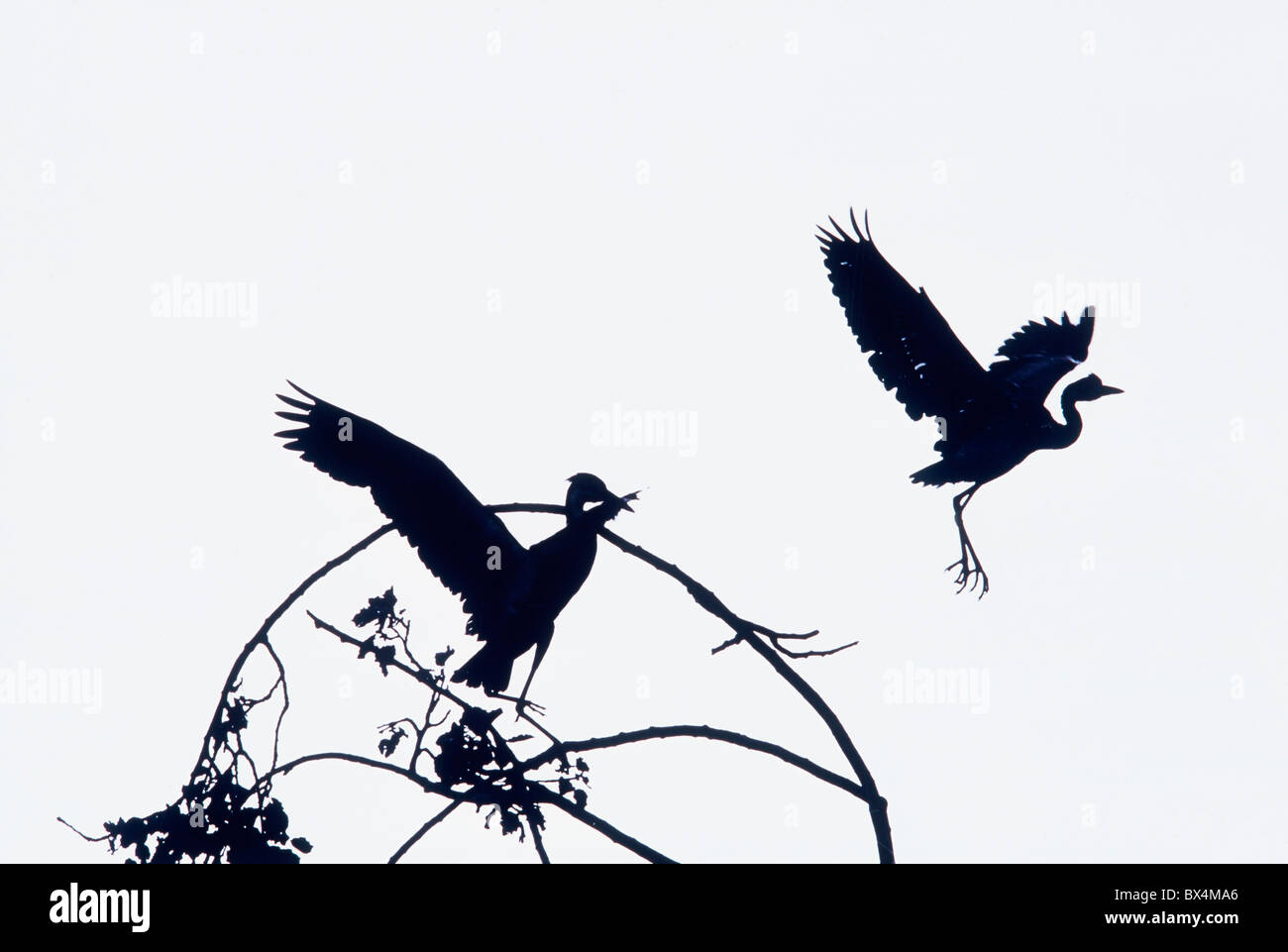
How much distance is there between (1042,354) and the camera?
9273mm

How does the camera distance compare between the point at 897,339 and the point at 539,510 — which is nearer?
the point at 539,510

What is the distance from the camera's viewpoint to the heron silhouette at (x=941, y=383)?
27.0 feet

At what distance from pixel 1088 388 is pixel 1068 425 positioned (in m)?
0.46

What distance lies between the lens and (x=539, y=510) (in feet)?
14.8

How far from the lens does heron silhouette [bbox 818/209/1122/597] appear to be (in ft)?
27.0

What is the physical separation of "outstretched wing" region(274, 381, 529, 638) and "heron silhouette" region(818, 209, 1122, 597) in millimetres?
3356

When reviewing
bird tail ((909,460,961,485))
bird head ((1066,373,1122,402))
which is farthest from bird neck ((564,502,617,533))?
bird head ((1066,373,1122,402))

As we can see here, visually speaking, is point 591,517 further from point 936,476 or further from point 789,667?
point 936,476

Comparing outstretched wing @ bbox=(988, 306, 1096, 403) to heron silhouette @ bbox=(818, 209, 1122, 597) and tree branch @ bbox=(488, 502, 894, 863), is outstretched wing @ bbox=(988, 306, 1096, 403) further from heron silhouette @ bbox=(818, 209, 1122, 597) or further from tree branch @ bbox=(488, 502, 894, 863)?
tree branch @ bbox=(488, 502, 894, 863)

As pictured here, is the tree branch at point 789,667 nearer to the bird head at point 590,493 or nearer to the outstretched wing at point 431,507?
the bird head at point 590,493
